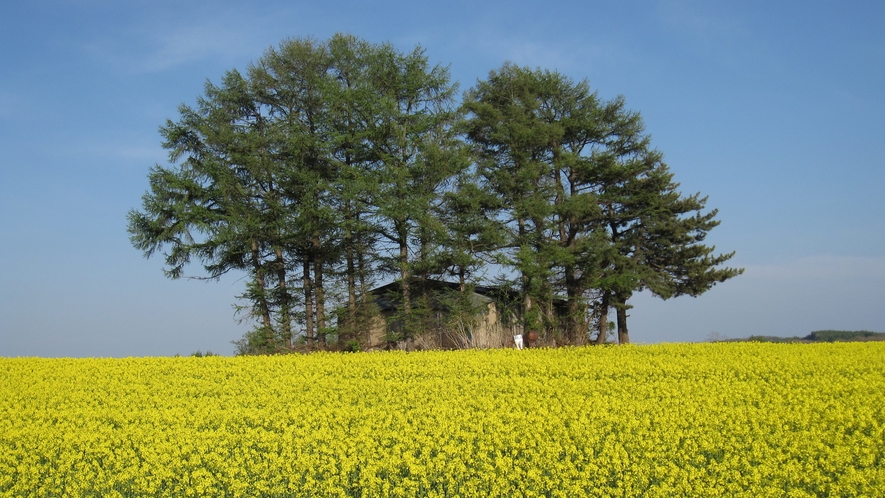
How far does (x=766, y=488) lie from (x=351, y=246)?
19236mm

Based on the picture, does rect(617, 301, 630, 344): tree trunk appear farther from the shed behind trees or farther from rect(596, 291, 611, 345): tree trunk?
the shed behind trees

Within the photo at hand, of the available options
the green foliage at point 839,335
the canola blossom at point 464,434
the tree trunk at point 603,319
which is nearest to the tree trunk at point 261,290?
the canola blossom at point 464,434

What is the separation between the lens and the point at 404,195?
23656mm

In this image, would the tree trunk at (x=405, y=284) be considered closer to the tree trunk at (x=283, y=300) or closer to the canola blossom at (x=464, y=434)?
the tree trunk at (x=283, y=300)

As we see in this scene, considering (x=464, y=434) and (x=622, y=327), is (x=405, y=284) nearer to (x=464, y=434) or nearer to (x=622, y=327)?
(x=622, y=327)

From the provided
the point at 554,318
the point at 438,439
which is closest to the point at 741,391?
the point at 438,439

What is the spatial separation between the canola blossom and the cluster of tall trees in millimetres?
10282

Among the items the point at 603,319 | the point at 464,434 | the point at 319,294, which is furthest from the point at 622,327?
the point at 464,434

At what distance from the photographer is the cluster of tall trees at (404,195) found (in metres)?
24.5

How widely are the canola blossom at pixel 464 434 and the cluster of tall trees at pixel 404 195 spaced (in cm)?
1028

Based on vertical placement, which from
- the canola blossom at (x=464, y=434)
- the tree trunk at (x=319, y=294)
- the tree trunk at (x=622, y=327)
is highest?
the tree trunk at (x=319, y=294)

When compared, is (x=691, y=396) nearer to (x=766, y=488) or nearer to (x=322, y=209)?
(x=766, y=488)

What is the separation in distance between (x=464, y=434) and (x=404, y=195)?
15.2 metres

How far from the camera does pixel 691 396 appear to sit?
11.2 metres
